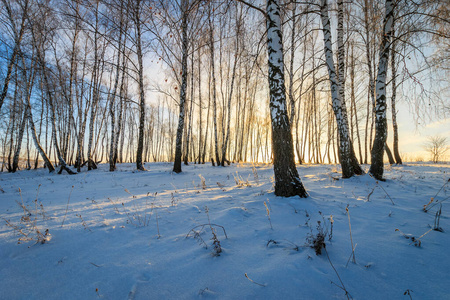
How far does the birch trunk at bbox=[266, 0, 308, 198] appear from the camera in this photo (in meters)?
3.54

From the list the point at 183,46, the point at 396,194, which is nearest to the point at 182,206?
the point at 396,194

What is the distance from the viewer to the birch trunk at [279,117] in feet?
11.6

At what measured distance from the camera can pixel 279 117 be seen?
3604 mm

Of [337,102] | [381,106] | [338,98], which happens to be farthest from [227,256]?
[381,106]

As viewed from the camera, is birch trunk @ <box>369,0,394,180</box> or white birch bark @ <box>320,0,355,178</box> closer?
birch trunk @ <box>369,0,394,180</box>

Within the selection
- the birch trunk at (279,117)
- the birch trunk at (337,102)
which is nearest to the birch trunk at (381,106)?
the birch trunk at (337,102)

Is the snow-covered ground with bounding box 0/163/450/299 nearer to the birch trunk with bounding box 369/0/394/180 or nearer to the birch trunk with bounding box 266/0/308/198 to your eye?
the birch trunk with bounding box 266/0/308/198

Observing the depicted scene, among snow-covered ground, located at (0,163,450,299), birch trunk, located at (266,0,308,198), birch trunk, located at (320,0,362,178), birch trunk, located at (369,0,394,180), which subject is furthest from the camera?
birch trunk, located at (320,0,362,178)

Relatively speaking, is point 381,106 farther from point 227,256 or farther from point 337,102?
point 227,256

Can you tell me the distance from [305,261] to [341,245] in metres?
0.56

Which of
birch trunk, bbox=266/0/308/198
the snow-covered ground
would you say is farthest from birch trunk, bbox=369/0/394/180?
birch trunk, bbox=266/0/308/198

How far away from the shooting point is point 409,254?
64.4 inches

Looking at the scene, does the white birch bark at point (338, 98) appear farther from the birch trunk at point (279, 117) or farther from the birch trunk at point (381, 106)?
the birch trunk at point (279, 117)

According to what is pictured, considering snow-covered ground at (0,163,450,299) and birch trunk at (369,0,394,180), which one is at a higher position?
birch trunk at (369,0,394,180)
